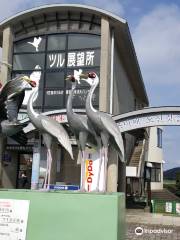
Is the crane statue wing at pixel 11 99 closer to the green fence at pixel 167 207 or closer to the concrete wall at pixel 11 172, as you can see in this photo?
the green fence at pixel 167 207

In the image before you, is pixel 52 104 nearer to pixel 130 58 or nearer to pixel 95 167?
pixel 95 167

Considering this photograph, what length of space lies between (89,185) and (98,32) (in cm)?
864

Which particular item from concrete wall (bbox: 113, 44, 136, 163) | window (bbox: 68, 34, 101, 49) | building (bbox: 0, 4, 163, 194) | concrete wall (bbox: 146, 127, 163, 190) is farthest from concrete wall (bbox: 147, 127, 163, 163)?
window (bbox: 68, 34, 101, 49)

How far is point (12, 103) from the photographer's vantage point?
10.5 m

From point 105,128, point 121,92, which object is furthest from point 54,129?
point 121,92

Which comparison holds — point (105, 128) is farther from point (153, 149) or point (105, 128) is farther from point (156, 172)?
point (156, 172)

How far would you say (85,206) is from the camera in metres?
7.95

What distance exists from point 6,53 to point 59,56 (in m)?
2.97

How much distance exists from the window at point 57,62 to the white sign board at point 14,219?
42.5ft

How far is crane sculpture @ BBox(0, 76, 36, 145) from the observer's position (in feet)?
33.7

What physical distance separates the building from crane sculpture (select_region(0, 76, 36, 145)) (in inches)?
373

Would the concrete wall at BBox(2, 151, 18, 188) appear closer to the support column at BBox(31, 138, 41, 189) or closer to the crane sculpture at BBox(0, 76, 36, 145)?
the support column at BBox(31, 138, 41, 189)

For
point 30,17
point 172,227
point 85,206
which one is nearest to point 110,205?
point 85,206

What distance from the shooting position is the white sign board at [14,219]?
8148 millimetres
